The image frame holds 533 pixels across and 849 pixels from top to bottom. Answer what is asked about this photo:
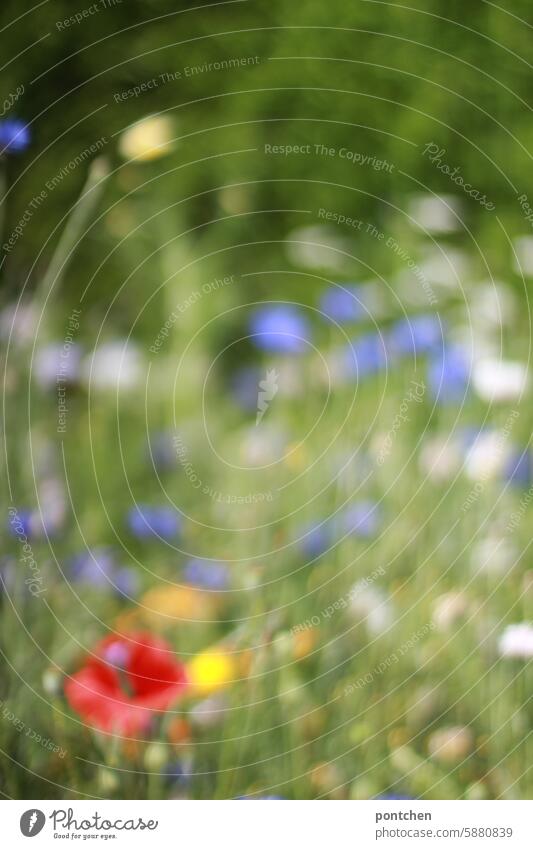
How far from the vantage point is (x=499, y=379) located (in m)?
0.71

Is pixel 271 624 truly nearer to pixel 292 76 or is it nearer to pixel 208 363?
pixel 208 363

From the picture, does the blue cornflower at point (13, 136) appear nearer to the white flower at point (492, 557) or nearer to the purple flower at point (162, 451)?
the purple flower at point (162, 451)

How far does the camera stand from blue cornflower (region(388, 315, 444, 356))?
2.33 feet

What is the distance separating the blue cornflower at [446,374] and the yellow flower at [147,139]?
0.26 meters

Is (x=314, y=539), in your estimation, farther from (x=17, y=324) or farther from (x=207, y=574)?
(x=17, y=324)

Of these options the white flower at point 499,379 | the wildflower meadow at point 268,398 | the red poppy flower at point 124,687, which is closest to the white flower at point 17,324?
the wildflower meadow at point 268,398

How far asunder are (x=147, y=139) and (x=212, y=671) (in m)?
0.40

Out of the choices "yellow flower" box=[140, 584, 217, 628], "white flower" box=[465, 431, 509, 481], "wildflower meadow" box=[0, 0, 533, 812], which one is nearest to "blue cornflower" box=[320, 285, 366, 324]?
"wildflower meadow" box=[0, 0, 533, 812]

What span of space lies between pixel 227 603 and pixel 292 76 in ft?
1.33

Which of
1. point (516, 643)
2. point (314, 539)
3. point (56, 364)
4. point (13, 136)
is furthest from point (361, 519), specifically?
point (13, 136)

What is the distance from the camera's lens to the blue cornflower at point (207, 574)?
0.69 m

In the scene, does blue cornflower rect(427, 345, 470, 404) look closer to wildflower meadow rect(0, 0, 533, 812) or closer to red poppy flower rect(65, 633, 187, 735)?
wildflower meadow rect(0, 0, 533, 812)
